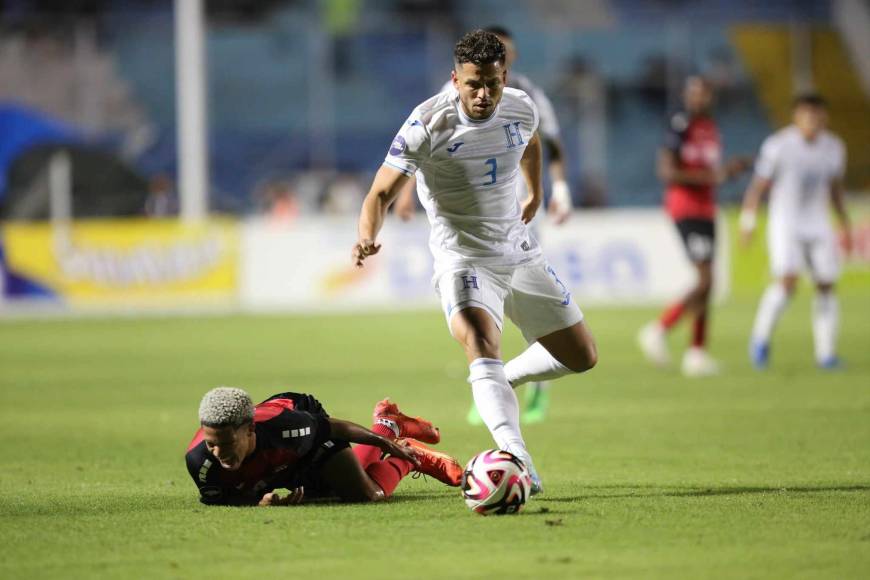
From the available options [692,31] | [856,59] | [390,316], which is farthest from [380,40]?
[390,316]

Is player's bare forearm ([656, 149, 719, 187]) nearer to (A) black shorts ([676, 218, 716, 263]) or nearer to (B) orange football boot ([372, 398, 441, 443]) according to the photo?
(A) black shorts ([676, 218, 716, 263])

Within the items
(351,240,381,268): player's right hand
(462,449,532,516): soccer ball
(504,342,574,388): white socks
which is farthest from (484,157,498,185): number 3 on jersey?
(462,449,532,516): soccer ball

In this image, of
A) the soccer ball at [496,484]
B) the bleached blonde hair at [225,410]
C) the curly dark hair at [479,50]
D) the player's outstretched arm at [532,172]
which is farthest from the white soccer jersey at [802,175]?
the bleached blonde hair at [225,410]

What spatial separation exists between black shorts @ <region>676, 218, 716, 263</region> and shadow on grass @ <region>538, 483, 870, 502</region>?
6.75 metres

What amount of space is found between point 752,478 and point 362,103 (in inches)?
1058

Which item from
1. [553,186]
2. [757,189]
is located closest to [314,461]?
[553,186]

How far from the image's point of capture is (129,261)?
24.4m

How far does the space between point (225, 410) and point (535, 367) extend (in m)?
2.15

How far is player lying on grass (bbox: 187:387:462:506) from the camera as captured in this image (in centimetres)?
630

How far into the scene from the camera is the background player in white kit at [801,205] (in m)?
14.2

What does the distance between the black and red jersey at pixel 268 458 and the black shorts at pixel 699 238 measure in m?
7.71

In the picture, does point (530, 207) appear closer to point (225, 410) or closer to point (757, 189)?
point (225, 410)

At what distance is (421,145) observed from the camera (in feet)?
22.2

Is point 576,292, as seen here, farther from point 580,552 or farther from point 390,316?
point 580,552
